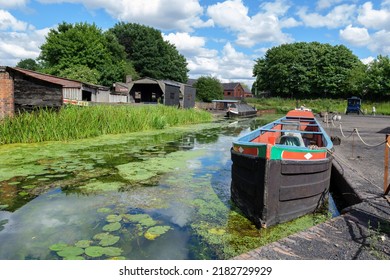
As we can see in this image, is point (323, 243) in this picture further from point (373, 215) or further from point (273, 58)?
point (273, 58)

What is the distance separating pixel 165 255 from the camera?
13.0 ft

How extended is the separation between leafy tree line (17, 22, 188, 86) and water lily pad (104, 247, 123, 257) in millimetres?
34349

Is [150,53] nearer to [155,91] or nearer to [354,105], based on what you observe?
[155,91]

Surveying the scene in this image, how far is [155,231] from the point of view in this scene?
15.2 ft

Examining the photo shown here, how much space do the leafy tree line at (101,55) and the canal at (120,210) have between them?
29.8 m

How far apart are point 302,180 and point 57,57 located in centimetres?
4309

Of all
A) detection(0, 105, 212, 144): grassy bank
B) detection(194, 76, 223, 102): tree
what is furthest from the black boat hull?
detection(194, 76, 223, 102): tree

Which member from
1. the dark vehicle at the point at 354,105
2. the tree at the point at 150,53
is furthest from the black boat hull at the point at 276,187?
the tree at the point at 150,53

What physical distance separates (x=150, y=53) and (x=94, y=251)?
53.4 meters

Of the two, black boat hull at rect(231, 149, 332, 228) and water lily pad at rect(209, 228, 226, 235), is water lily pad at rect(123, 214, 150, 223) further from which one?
black boat hull at rect(231, 149, 332, 228)

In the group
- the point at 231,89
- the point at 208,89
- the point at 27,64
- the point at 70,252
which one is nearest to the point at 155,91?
the point at 208,89

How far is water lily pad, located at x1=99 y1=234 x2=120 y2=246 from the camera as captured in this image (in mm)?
4207

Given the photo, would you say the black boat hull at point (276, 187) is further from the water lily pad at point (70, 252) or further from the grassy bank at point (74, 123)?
the grassy bank at point (74, 123)

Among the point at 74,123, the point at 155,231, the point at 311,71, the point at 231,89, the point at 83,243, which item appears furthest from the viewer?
the point at 231,89
